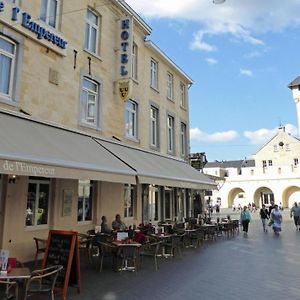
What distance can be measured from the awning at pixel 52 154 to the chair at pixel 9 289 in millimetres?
2092

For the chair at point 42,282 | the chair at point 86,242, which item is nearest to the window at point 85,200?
the chair at point 86,242

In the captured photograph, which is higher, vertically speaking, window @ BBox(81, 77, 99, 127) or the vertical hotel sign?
the vertical hotel sign

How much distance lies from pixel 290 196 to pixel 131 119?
44.9m

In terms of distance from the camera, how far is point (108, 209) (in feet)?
45.8

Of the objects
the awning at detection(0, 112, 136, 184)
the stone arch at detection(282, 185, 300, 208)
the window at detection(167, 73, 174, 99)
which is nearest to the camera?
the awning at detection(0, 112, 136, 184)

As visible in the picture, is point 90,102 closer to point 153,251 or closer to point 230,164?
point 153,251

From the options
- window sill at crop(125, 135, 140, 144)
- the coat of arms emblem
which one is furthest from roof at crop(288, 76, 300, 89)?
the coat of arms emblem

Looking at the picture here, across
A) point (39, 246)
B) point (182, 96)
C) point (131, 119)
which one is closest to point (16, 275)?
point (39, 246)

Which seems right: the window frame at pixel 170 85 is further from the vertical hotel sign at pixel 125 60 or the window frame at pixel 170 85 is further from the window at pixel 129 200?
the window at pixel 129 200

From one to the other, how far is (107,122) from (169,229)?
511 centimetres

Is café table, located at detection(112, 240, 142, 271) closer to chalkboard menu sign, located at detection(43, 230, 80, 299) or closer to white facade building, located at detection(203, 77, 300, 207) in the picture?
chalkboard menu sign, located at detection(43, 230, 80, 299)

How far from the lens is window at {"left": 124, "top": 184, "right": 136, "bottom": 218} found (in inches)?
613

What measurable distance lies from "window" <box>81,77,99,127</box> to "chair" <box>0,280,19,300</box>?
24.5 feet

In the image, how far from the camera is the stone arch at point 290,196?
53406 mm
